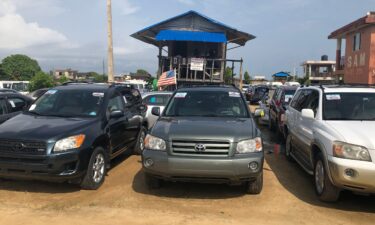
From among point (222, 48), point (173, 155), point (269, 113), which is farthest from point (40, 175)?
point (222, 48)

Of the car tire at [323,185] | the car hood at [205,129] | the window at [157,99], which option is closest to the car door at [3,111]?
the car hood at [205,129]

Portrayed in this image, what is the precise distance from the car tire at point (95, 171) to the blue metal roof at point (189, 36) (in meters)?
13.8

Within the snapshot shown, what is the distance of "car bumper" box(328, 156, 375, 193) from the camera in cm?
502

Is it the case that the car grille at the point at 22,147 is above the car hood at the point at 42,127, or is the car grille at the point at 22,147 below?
below

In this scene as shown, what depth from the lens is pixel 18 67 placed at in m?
82.5

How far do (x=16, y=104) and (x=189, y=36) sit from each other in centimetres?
1241

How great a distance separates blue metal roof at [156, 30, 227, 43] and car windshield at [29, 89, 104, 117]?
12645 millimetres

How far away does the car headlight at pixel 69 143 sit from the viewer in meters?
5.73

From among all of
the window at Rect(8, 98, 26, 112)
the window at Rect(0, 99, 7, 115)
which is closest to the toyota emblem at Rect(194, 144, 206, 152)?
the window at Rect(0, 99, 7, 115)

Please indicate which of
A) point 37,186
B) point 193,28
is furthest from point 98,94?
point 193,28

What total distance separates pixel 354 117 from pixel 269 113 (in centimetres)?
838

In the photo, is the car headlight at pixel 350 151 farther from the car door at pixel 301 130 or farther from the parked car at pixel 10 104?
the parked car at pixel 10 104

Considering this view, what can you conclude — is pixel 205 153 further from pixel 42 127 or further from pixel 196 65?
pixel 196 65

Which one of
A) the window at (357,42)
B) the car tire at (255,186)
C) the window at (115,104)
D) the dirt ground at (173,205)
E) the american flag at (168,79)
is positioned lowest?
the dirt ground at (173,205)
